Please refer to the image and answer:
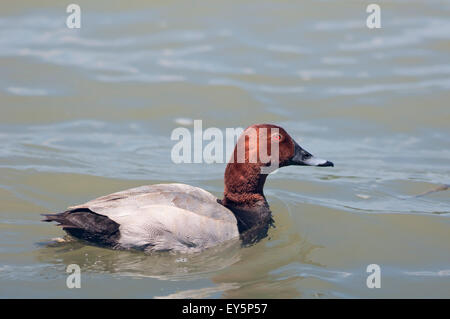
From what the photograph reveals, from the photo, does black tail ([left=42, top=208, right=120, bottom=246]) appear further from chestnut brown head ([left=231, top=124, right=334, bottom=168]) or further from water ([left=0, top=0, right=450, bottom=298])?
chestnut brown head ([left=231, top=124, right=334, bottom=168])

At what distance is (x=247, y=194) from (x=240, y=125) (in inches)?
123

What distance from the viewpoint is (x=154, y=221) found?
19.4 ft

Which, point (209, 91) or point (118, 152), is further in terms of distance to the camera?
point (209, 91)

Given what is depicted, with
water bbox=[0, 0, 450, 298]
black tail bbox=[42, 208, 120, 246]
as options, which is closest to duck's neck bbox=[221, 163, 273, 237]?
water bbox=[0, 0, 450, 298]

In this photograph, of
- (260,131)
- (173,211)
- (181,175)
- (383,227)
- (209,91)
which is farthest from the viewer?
(209,91)

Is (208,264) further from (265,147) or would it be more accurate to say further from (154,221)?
(265,147)

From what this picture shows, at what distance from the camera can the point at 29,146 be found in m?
8.77

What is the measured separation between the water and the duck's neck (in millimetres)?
251

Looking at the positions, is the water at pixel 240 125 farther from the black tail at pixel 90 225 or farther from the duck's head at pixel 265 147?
the duck's head at pixel 265 147

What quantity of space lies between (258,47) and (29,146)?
15.2 feet

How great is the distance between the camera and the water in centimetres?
588

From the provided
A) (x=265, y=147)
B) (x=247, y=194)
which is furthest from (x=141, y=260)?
(x=265, y=147)
